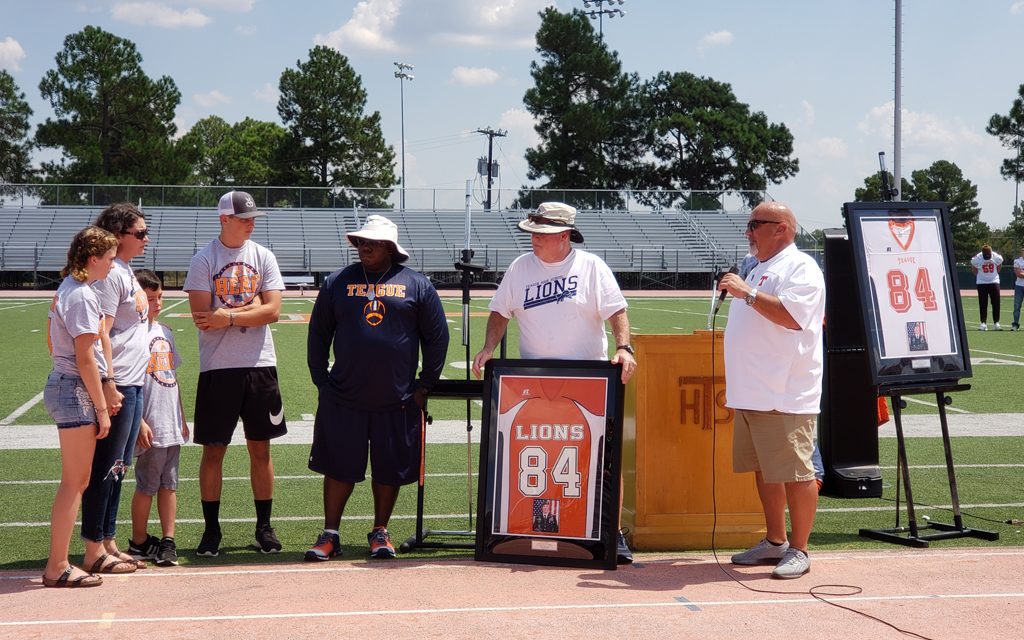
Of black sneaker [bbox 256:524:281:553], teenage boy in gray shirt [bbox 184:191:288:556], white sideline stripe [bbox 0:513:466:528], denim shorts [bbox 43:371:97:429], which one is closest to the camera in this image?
denim shorts [bbox 43:371:97:429]

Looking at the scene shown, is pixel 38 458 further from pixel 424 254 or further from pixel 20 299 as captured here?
pixel 424 254

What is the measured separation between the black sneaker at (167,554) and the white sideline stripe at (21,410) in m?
5.60

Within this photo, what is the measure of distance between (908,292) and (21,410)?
9.01 metres

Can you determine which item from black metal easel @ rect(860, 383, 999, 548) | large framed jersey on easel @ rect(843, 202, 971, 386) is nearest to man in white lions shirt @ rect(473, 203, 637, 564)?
large framed jersey on easel @ rect(843, 202, 971, 386)

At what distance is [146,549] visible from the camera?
5.84 metres

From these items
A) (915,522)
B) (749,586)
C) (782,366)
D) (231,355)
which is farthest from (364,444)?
(915,522)

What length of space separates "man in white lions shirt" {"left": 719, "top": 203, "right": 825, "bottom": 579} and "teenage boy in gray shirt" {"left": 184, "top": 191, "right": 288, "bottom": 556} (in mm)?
2476

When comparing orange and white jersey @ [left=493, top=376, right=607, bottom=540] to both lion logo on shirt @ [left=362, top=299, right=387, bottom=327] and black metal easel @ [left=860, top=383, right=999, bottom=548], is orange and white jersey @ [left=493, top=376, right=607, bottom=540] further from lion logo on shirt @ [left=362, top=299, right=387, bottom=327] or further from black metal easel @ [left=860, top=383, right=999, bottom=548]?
black metal easel @ [left=860, top=383, right=999, bottom=548]

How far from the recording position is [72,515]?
17.0ft

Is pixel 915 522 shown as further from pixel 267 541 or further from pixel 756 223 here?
pixel 267 541

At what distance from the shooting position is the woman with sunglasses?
527cm

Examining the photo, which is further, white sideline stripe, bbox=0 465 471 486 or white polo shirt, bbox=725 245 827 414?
white sideline stripe, bbox=0 465 471 486

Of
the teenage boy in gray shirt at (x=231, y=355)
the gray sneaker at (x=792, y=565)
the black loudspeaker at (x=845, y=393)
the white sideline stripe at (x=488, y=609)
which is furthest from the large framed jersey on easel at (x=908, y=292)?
the teenage boy in gray shirt at (x=231, y=355)

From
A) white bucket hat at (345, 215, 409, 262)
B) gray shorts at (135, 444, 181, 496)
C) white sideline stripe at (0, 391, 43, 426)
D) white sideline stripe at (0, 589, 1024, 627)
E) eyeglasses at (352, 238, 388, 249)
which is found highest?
white bucket hat at (345, 215, 409, 262)
